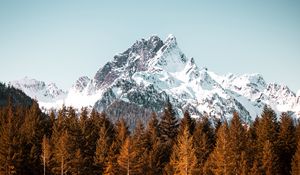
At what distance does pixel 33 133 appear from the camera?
7875 cm

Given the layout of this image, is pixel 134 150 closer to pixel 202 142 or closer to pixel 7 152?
pixel 202 142

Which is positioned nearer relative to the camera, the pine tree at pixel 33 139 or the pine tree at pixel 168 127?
the pine tree at pixel 33 139

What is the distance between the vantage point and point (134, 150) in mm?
70938

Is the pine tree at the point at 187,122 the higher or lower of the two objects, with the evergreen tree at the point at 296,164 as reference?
higher

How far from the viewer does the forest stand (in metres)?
67.0

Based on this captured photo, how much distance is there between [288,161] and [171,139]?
25004 mm

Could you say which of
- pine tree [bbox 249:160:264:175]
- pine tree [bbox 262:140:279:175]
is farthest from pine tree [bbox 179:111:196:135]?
pine tree [bbox 249:160:264:175]

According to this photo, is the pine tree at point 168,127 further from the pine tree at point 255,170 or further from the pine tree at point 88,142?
the pine tree at point 255,170

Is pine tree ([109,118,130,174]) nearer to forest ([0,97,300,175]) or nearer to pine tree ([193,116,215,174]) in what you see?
forest ([0,97,300,175])

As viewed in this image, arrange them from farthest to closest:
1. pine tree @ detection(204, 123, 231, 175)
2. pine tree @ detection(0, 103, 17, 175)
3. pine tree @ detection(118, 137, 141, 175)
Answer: pine tree @ detection(118, 137, 141, 175) < pine tree @ detection(0, 103, 17, 175) < pine tree @ detection(204, 123, 231, 175)

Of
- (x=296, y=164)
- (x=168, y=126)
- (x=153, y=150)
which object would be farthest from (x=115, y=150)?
(x=296, y=164)

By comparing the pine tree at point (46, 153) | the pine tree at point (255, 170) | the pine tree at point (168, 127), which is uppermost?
the pine tree at point (168, 127)

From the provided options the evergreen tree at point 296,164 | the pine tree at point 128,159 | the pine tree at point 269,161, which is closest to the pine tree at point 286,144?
the evergreen tree at point 296,164

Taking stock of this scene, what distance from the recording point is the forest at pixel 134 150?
220ft
